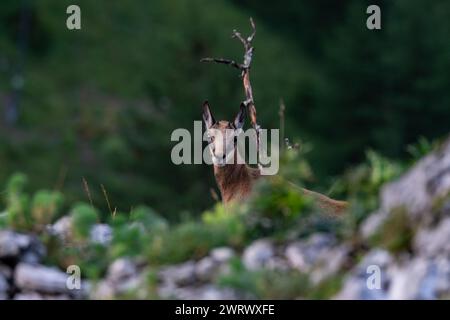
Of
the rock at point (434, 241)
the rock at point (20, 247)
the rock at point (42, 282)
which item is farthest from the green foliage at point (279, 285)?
the rock at point (20, 247)

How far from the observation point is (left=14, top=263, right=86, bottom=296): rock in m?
10.5

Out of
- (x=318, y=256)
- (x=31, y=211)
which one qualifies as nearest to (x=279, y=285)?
(x=318, y=256)

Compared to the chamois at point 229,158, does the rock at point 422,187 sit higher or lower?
lower

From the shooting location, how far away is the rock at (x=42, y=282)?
34.6ft

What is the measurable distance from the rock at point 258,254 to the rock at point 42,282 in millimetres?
1357

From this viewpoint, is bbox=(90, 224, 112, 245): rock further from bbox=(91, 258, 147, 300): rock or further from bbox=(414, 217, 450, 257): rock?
bbox=(414, 217, 450, 257): rock

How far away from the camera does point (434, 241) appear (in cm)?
941

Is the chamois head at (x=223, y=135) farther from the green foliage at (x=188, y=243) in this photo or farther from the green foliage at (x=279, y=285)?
the green foliage at (x=279, y=285)

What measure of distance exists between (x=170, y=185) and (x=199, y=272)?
2166 inches

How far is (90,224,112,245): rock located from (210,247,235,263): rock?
44.9 inches

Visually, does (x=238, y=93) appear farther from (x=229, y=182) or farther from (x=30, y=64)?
(x=229, y=182)

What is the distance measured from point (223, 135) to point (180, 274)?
610cm

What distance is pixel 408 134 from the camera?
238 feet

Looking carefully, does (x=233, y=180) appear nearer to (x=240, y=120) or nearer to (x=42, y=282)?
(x=240, y=120)
